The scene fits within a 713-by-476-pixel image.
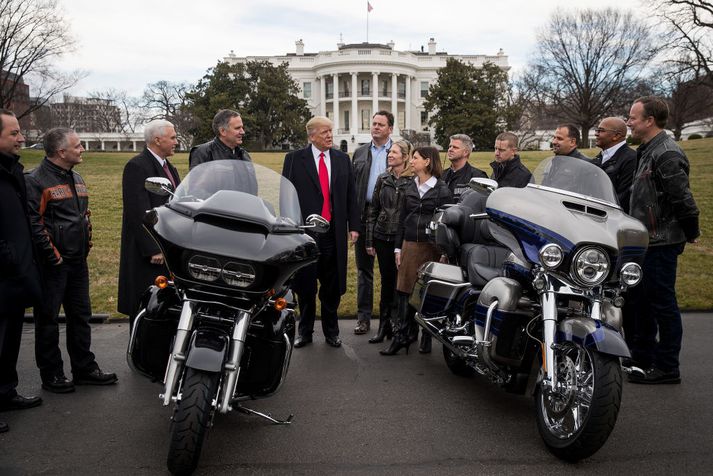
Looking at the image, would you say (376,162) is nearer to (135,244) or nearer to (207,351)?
(135,244)

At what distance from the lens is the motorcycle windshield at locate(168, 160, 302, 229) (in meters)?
3.51

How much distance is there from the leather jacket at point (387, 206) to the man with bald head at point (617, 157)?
190 cm

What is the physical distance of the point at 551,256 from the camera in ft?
11.8

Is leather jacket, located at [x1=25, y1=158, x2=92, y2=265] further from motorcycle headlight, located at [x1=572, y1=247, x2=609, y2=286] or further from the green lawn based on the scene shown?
motorcycle headlight, located at [x1=572, y1=247, x2=609, y2=286]

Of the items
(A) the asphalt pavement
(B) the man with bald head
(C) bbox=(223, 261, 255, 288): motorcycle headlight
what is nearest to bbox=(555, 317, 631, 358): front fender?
(A) the asphalt pavement

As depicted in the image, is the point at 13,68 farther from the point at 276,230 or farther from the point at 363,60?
the point at 363,60

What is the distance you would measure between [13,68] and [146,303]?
4150 centimetres

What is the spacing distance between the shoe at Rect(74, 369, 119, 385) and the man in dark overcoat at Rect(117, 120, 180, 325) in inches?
18.9

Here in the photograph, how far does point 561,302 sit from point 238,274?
1967 mm

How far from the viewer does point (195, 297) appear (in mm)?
3494

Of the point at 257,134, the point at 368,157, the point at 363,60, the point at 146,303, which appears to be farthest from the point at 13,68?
the point at 363,60

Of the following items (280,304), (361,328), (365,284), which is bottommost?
(361,328)

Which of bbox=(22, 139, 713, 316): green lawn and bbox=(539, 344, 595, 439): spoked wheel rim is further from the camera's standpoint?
bbox=(22, 139, 713, 316): green lawn

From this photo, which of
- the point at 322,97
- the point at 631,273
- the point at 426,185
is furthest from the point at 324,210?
the point at 322,97
